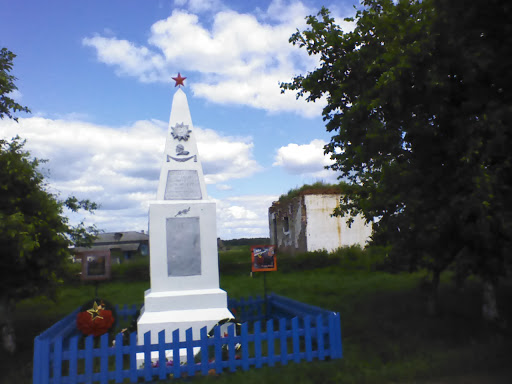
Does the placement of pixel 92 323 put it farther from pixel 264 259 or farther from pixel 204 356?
pixel 264 259

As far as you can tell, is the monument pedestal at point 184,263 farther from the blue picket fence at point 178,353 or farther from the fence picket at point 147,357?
the fence picket at point 147,357

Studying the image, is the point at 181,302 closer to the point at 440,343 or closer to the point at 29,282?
the point at 29,282

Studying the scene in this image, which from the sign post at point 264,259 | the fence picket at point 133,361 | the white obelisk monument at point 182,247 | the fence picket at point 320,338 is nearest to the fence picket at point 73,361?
the fence picket at point 133,361

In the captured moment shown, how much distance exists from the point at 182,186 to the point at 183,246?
49.5 inches

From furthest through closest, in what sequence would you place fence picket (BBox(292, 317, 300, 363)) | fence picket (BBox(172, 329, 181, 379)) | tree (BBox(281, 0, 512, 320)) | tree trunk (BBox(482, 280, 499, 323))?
tree trunk (BBox(482, 280, 499, 323)), fence picket (BBox(292, 317, 300, 363)), fence picket (BBox(172, 329, 181, 379)), tree (BBox(281, 0, 512, 320))

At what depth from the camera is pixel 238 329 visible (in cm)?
723

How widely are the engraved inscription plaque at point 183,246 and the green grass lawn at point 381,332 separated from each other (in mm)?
2599

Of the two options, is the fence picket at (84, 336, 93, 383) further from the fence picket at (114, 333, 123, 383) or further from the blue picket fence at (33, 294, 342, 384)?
the fence picket at (114, 333, 123, 383)

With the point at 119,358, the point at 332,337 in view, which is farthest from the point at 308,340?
the point at 119,358

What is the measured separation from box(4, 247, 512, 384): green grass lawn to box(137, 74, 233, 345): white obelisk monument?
6.42 ft

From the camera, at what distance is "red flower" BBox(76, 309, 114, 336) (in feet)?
25.5

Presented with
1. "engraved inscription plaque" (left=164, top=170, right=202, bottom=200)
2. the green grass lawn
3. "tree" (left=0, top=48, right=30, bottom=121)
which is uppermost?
"tree" (left=0, top=48, right=30, bottom=121)

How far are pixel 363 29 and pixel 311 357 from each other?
7.15 meters

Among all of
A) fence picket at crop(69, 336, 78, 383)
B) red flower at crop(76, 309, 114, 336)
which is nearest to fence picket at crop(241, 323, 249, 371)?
fence picket at crop(69, 336, 78, 383)
